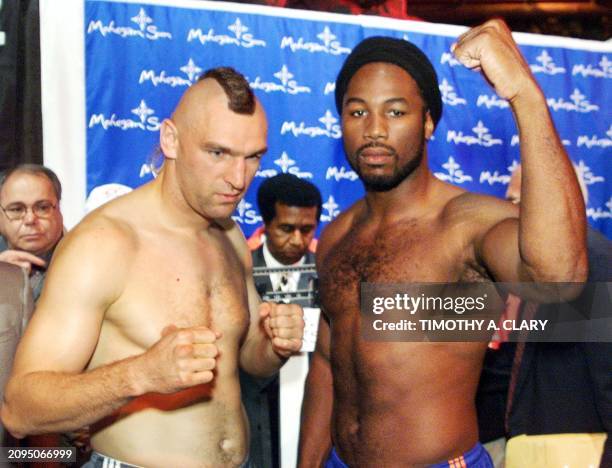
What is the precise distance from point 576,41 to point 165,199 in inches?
116

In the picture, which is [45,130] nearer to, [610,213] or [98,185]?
[98,185]

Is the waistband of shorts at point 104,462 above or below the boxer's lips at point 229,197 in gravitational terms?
below

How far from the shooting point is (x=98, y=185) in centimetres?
343

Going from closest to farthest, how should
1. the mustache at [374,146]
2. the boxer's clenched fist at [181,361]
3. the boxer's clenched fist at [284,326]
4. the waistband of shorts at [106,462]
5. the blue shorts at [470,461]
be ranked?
1. the boxer's clenched fist at [181,361]
2. the waistband of shorts at [106,462]
3. the boxer's clenched fist at [284,326]
4. the blue shorts at [470,461]
5. the mustache at [374,146]

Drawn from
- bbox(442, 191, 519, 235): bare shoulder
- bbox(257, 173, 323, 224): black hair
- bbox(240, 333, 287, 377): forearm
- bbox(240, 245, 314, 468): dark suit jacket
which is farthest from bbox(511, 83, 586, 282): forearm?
bbox(257, 173, 323, 224): black hair

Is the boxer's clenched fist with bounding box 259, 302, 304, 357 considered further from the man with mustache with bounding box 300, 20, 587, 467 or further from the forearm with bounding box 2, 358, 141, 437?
the forearm with bounding box 2, 358, 141, 437

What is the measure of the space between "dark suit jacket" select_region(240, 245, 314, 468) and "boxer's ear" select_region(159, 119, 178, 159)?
121 cm

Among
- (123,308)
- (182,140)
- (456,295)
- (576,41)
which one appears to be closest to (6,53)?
(182,140)

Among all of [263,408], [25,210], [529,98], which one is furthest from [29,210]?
[529,98]

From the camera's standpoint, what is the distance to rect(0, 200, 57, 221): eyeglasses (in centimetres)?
321

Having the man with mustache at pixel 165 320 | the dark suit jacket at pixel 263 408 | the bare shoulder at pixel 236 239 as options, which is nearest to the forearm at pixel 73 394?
the man with mustache at pixel 165 320

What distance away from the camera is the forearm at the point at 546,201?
1.87 m

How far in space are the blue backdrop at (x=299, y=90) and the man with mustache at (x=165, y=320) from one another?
1.29 metres

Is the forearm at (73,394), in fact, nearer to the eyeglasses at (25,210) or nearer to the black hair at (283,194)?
the eyeglasses at (25,210)
